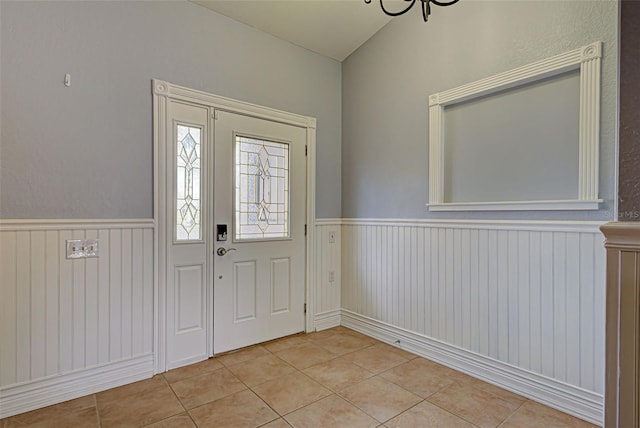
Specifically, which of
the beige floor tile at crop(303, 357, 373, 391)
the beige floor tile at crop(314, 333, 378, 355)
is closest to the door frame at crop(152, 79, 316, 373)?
the beige floor tile at crop(303, 357, 373, 391)

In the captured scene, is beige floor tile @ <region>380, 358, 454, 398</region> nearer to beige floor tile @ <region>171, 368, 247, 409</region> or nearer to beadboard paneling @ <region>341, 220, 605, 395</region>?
beadboard paneling @ <region>341, 220, 605, 395</region>

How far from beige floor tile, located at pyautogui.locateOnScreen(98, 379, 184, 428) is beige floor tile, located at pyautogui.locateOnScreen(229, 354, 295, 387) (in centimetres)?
51

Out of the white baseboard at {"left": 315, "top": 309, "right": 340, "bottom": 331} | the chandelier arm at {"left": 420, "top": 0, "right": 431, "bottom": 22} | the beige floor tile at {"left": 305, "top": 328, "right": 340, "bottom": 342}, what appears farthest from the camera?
the white baseboard at {"left": 315, "top": 309, "right": 340, "bottom": 331}

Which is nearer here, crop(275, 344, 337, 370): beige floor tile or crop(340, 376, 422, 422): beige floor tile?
crop(340, 376, 422, 422): beige floor tile

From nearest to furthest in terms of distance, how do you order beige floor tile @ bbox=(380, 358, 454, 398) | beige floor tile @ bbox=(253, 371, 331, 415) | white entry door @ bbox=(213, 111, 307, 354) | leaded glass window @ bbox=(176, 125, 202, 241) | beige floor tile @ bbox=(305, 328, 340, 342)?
beige floor tile @ bbox=(253, 371, 331, 415) → beige floor tile @ bbox=(380, 358, 454, 398) → leaded glass window @ bbox=(176, 125, 202, 241) → white entry door @ bbox=(213, 111, 307, 354) → beige floor tile @ bbox=(305, 328, 340, 342)

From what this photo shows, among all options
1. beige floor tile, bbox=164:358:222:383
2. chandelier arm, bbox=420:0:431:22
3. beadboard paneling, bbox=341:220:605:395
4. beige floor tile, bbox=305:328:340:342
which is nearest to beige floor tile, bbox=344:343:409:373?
beadboard paneling, bbox=341:220:605:395

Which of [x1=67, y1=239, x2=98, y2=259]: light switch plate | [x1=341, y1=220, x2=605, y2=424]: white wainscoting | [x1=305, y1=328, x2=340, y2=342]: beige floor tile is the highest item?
[x1=67, y1=239, x2=98, y2=259]: light switch plate

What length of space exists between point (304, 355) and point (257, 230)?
1229 mm

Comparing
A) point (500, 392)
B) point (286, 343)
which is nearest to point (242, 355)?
point (286, 343)

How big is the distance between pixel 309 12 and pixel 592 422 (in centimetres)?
376

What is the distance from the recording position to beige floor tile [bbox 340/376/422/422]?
2160 millimetres

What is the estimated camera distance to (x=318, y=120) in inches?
145

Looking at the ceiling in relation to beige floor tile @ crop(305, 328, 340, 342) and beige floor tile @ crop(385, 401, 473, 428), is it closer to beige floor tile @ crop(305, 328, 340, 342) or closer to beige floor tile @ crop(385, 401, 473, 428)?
beige floor tile @ crop(305, 328, 340, 342)

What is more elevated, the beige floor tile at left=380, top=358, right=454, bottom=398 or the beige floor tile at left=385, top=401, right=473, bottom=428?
the beige floor tile at left=385, top=401, right=473, bottom=428
